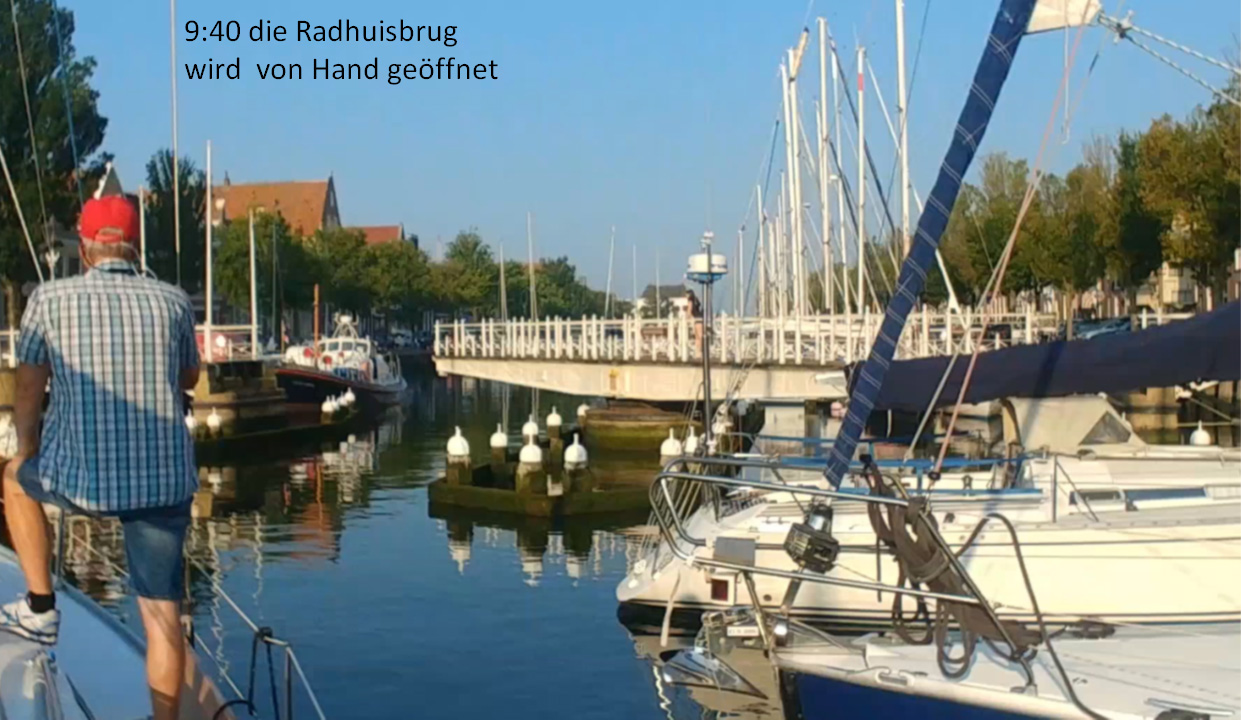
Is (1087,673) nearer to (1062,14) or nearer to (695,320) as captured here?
(1062,14)

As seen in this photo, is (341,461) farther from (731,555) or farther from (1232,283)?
(1232,283)

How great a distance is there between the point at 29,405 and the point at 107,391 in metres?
0.34

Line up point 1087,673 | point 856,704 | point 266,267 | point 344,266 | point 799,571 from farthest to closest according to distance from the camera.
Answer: point 344,266
point 266,267
point 799,571
point 856,704
point 1087,673

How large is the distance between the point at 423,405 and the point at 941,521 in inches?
1780

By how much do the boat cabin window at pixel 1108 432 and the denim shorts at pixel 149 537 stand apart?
38.1 ft

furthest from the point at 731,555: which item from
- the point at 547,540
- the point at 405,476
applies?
the point at 405,476

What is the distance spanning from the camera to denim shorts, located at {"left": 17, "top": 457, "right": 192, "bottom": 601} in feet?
14.9

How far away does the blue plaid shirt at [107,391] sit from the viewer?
4.46 m

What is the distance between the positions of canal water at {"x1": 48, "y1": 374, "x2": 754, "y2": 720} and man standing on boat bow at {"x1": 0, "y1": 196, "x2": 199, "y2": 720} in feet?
10.5

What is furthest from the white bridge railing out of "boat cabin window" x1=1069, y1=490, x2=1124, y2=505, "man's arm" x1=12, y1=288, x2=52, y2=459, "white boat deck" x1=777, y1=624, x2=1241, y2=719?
"man's arm" x1=12, y1=288, x2=52, y2=459

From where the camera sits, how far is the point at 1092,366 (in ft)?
38.5

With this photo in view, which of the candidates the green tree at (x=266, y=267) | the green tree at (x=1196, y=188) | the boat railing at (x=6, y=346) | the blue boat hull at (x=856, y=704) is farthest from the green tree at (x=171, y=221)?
the blue boat hull at (x=856, y=704)

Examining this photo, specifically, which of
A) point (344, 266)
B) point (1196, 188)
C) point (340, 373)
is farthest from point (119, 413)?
point (344, 266)

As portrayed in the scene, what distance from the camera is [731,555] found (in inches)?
365
